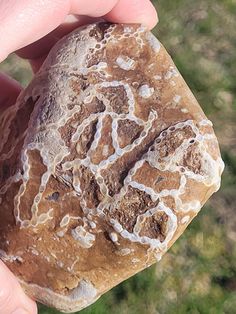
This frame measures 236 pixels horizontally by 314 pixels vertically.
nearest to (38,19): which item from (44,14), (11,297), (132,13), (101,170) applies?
(44,14)

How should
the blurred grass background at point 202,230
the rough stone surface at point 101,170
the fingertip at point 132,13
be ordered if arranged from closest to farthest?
the rough stone surface at point 101,170 → the fingertip at point 132,13 → the blurred grass background at point 202,230

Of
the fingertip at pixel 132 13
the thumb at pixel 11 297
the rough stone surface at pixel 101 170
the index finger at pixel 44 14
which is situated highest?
the index finger at pixel 44 14

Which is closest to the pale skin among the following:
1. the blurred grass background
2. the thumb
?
the thumb

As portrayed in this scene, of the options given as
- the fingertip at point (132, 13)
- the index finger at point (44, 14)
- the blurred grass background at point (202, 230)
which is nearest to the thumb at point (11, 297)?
the index finger at point (44, 14)

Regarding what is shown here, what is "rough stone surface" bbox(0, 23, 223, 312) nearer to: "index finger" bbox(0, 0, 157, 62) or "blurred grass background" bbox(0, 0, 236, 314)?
"index finger" bbox(0, 0, 157, 62)

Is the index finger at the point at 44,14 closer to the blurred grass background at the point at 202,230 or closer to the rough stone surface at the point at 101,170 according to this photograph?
the rough stone surface at the point at 101,170

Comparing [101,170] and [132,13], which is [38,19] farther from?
[101,170]
